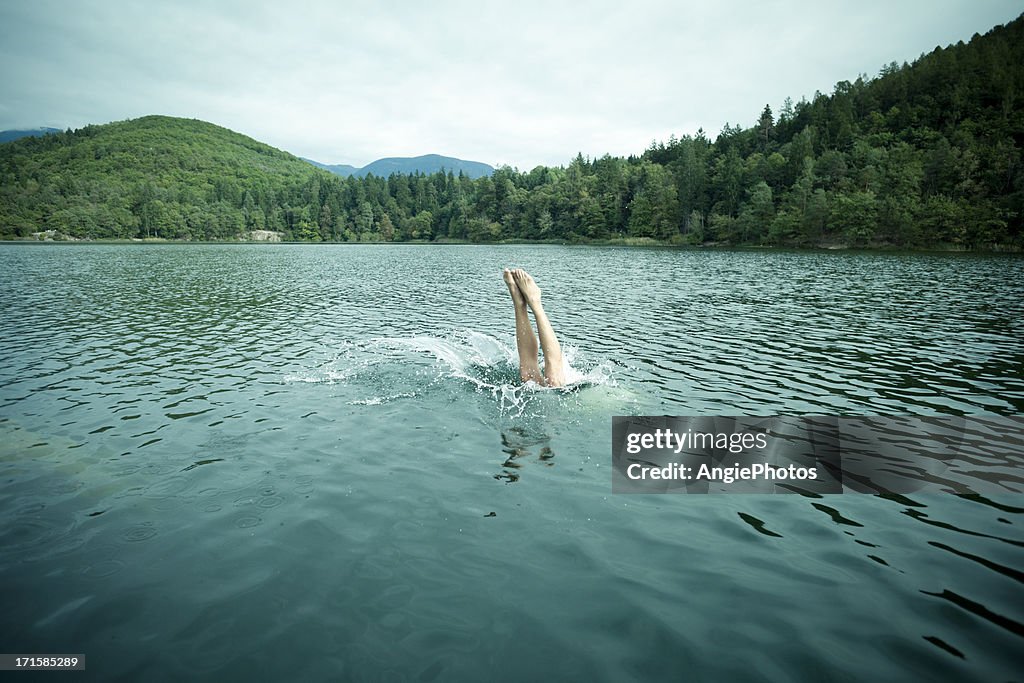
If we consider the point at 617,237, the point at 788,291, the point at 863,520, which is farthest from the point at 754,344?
the point at 617,237

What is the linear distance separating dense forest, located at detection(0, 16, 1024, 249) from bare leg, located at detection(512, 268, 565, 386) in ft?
296

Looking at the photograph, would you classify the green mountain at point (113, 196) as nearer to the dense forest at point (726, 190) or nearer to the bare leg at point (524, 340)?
the dense forest at point (726, 190)

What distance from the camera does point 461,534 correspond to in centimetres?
542

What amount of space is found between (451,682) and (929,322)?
22365mm

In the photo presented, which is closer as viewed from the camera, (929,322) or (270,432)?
(270,432)

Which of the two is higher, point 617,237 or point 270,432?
point 617,237

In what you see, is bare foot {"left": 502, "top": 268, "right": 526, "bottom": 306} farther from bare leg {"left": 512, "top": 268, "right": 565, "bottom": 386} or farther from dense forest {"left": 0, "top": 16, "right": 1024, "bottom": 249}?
dense forest {"left": 0, "top": 16, "right": 1024, "bottom": 249}

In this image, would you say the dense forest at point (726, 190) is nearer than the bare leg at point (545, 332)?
No

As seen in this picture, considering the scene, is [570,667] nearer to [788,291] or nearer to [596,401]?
[596,401]

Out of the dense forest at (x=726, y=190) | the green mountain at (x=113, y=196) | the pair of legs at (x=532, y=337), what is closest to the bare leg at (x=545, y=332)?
the pair of legs at (x=532, y=337)

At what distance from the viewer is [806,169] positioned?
99.7m

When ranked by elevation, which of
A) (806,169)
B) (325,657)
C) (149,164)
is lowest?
(325,657)

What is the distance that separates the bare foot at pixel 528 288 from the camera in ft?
31.0

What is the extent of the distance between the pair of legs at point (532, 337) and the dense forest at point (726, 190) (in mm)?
90343
